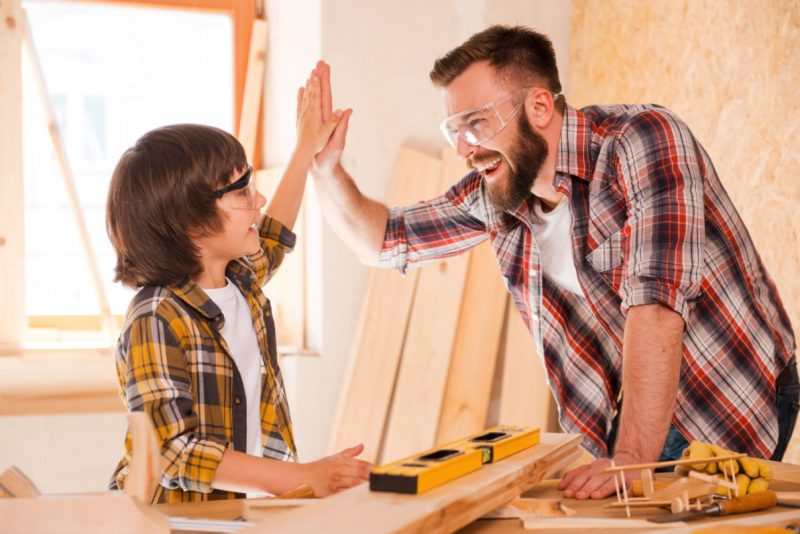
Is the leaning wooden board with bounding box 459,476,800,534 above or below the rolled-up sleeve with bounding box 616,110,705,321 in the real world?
below

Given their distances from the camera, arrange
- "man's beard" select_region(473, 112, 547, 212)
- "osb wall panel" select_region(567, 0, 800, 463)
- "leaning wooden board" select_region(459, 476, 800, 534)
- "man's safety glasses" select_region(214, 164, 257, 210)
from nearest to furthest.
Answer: "leaning wooden board" select_region(459, 476, 800, 534) < "man's safety glasses" select_region(214, 164, 257, 210) < "man's beard" select_region(473, 112, 547, 212) < "osb wall panel" select_region(567, 0, 800, 463)

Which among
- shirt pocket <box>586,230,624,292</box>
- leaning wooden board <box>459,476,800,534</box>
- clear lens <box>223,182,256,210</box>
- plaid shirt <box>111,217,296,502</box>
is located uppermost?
clear lens <box>223,182,256,210</box>

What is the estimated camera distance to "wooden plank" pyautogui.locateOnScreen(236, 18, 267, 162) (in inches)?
159

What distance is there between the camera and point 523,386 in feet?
12.1

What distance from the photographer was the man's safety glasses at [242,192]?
1862 mm

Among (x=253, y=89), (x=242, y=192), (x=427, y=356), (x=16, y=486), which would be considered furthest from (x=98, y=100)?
(x=16, y=486)

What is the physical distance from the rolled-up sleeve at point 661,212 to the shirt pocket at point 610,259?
40 millimetres

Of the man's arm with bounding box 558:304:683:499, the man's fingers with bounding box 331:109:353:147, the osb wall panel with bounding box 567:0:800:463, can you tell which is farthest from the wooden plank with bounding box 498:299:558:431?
the man's arm with bounding box 558:304:683:499

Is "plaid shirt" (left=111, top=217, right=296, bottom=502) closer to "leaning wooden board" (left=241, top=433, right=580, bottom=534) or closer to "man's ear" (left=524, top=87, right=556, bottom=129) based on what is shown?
"leaning wooden board" (left=241, top=433, right=580, bottom=534)

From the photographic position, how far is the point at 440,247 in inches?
105

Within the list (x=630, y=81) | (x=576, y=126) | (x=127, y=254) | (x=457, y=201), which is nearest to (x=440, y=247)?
(x=457, y=201)

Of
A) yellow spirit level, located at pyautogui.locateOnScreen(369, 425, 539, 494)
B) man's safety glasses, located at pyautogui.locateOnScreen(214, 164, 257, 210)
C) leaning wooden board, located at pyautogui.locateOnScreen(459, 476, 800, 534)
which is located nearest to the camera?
yellow spirit level, located at pyautogui.locateOnScreen(369, 425, 539, 494)

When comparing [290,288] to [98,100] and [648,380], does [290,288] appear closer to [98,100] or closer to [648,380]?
[98,100]

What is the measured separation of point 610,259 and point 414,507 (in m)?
1.19
